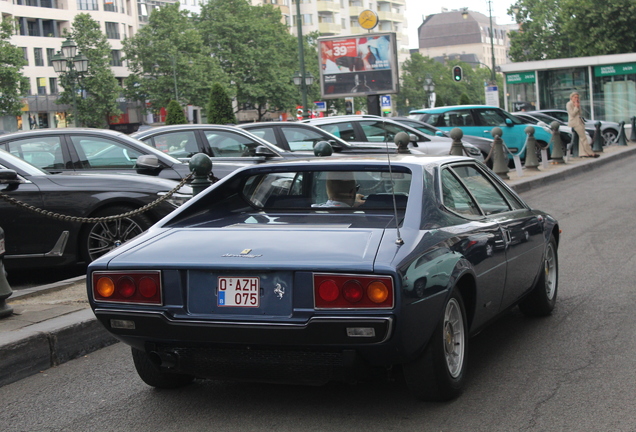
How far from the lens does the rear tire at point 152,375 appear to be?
4730mm

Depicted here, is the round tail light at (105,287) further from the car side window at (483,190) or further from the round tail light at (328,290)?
the car side window at (483,190)

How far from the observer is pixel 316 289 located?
13.0 ft

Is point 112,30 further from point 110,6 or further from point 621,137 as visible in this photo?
point 621,137

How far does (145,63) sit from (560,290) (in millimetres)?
72774

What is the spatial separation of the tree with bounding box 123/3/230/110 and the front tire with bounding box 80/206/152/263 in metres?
67.2

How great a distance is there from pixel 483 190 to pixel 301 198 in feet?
3.91

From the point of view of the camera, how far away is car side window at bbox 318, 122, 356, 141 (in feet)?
55.5

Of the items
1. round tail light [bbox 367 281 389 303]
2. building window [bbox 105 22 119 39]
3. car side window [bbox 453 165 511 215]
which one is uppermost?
building window [bbox 105 22 119 39]

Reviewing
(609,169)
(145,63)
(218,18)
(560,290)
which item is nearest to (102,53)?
(145,63)

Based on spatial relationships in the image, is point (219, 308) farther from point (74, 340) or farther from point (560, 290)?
point (560, 290)

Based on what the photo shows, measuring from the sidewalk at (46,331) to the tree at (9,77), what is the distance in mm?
53301

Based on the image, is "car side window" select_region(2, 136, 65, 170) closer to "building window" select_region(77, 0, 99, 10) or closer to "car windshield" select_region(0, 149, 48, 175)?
"car windshield" select_region(0, 149, 48, 175)

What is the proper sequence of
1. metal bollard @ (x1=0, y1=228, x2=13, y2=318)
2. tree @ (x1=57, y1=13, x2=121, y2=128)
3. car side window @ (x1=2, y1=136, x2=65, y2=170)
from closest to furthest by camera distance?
metal bollard @ (x1=0, y1=228, x2=13, y2=318), car side window @ (x1=2, y1=136, x2=65, y2=170), tree @ (x1=57, y1=13, x2=121, y2=128)

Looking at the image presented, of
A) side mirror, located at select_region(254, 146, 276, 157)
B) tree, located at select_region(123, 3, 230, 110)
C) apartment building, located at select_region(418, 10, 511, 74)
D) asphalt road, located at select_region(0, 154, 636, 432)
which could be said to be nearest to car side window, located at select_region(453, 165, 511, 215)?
asphalt road, located at select_region(0, 154, 636, 432)
